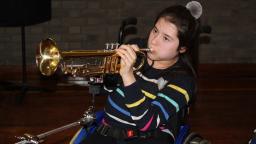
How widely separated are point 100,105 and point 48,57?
6.57 feet

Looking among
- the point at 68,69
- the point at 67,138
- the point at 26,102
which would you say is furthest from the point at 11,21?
the point at 68,69

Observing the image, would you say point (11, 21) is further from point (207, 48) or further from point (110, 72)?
point (207, 48)

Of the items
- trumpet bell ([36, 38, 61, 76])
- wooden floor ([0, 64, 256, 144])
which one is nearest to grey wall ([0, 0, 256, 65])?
wooden floor ([0, 64, 256, 144])

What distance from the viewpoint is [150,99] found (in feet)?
6.63

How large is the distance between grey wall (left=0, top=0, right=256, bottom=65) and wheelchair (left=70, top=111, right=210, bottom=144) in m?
2.57

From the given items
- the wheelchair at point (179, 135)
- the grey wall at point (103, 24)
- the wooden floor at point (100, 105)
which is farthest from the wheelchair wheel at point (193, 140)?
the grey wall at point (103, 24)

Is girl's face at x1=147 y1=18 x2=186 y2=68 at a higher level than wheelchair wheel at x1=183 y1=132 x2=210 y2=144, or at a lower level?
higher

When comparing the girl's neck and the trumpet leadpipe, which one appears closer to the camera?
the trumpet leadpipe

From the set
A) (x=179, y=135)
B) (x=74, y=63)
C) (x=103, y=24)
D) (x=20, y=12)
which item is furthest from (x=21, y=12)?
(x=179, y=135)

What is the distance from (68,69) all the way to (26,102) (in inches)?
82.5

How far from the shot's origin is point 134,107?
186 cm

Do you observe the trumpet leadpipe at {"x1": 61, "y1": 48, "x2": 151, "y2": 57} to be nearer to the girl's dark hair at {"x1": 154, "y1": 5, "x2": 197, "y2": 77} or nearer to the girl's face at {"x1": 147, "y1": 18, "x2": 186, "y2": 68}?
the girl's face at {"x1": 147, "y1": 18, "x2": 186, "y2": 68}

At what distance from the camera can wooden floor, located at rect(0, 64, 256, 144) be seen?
3.37 meters

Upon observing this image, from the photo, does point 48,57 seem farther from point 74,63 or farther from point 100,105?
point 100,105
